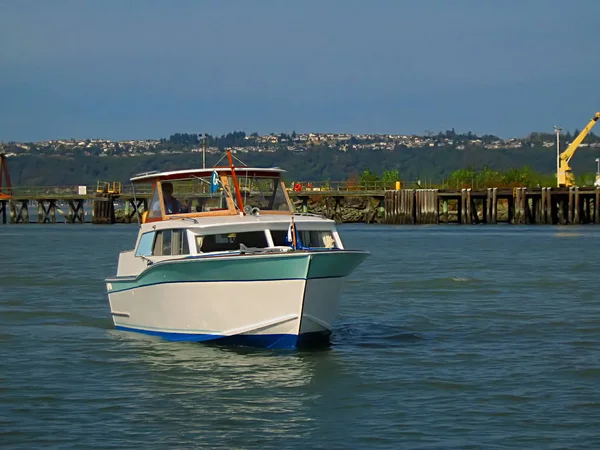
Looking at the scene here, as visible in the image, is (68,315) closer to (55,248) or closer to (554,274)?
(554,274)

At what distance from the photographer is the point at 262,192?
20812mm

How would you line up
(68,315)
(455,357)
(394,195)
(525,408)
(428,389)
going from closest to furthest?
(525,408)
(428,389)
(455,357)
(68,315)
(394,195)

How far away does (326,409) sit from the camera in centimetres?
1523

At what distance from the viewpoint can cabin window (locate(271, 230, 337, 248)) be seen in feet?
62.0

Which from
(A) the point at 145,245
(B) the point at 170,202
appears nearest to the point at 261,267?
(A) the point at 145,245

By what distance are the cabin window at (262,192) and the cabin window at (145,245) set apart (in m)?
1.64

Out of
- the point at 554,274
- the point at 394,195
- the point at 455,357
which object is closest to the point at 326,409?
the point at 455,357

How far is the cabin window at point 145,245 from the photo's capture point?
20.0 m

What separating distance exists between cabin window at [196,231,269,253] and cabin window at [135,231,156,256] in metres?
1.46

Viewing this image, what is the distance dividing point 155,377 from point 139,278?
2.58 m

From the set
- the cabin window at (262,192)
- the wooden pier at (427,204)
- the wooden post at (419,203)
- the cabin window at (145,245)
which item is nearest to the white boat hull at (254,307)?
the cabin window at (145,245)

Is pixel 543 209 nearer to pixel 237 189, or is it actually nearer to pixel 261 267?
pixel 237 189

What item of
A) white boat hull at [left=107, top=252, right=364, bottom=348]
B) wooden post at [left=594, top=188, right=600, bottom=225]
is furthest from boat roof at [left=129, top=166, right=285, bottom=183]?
wooden post at [left=594, top=188, right=600, bottom=225]

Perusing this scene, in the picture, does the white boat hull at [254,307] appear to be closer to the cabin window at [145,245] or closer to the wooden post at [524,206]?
the cabin window at [145,245]
